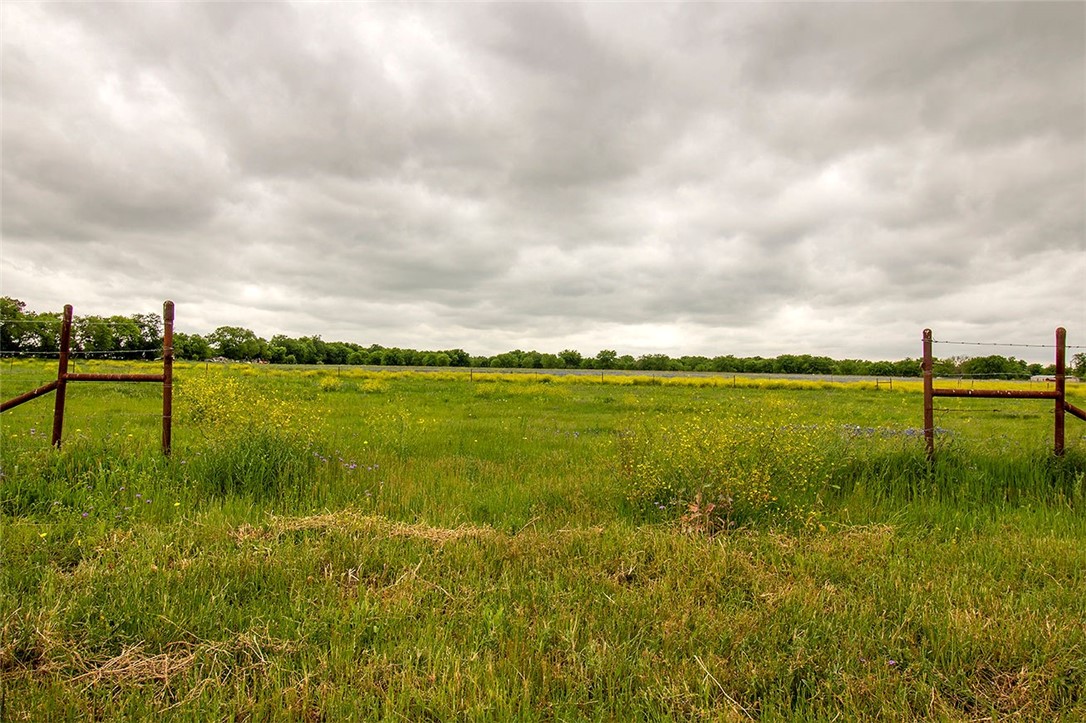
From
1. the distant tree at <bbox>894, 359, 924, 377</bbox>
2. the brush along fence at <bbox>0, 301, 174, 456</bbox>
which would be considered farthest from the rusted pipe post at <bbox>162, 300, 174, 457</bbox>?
the distant tree at <bbox>894, 359, 924, 377</bbox>

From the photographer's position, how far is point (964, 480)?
716 cm

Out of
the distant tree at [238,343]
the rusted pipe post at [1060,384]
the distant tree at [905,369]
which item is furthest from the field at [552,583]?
the distant tree at [905,369]

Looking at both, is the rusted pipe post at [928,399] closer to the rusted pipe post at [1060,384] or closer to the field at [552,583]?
the field at [552,583]

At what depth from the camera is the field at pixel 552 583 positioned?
9.45ft

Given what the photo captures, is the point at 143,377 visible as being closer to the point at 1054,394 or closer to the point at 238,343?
the point at 1054,394

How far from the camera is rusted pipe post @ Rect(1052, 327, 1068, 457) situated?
728cm

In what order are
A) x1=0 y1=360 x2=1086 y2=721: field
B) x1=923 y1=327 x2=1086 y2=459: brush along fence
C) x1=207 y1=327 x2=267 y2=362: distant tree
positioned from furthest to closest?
x1=207 y1=327 x2=267 y2=362: distant tree → x1=923 y1=327 x2=1086 y2=459: brush along fence → x1=0 y1=360 x2=1086 y2=721: field

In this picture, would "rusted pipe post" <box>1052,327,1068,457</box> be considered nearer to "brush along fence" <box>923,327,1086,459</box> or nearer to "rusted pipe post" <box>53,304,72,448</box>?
"brush along fence" <box>923,327,1086,459</box>

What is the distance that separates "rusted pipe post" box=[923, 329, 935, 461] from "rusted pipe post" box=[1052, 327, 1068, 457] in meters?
1.46

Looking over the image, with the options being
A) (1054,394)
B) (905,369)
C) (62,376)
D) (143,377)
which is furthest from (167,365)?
(905,369)

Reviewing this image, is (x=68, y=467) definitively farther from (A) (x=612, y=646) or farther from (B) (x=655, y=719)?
(B) (x=655, y=719)

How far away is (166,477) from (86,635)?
3.72 meters

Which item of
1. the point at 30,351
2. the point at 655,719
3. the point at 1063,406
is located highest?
the point at 30,351

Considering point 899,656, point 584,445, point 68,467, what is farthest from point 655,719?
point 584,445
